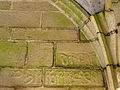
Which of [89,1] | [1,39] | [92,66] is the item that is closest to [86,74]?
[92,66]

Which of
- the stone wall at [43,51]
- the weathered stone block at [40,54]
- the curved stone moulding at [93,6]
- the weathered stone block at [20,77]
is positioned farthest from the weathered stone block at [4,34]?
the curved stone moulding at [93,6]

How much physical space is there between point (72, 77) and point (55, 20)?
0.66m

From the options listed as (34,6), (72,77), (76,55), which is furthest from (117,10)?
(34,6)

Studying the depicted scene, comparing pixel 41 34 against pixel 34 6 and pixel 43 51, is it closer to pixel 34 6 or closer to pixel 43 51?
pixel 43 51

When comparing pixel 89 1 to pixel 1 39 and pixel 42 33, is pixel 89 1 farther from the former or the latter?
pixel 1 39

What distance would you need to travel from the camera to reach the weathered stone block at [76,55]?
6.40 feet

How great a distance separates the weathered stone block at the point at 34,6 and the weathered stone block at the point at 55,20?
66mm

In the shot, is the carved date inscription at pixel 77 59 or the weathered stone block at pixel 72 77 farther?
the carved date inscription at pixel 77 59

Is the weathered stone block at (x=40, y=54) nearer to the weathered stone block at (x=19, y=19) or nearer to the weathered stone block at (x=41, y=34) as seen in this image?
the weathered stone block at (x=41, y=34)

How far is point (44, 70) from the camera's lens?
1906 mm

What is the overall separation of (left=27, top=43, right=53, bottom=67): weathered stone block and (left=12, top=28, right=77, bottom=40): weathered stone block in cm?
8

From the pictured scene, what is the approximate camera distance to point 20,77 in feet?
6.10

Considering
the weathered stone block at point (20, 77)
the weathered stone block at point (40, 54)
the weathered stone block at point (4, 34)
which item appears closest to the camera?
the weathered stone block at point (20, 77)

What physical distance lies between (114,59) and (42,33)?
0.74 metres
